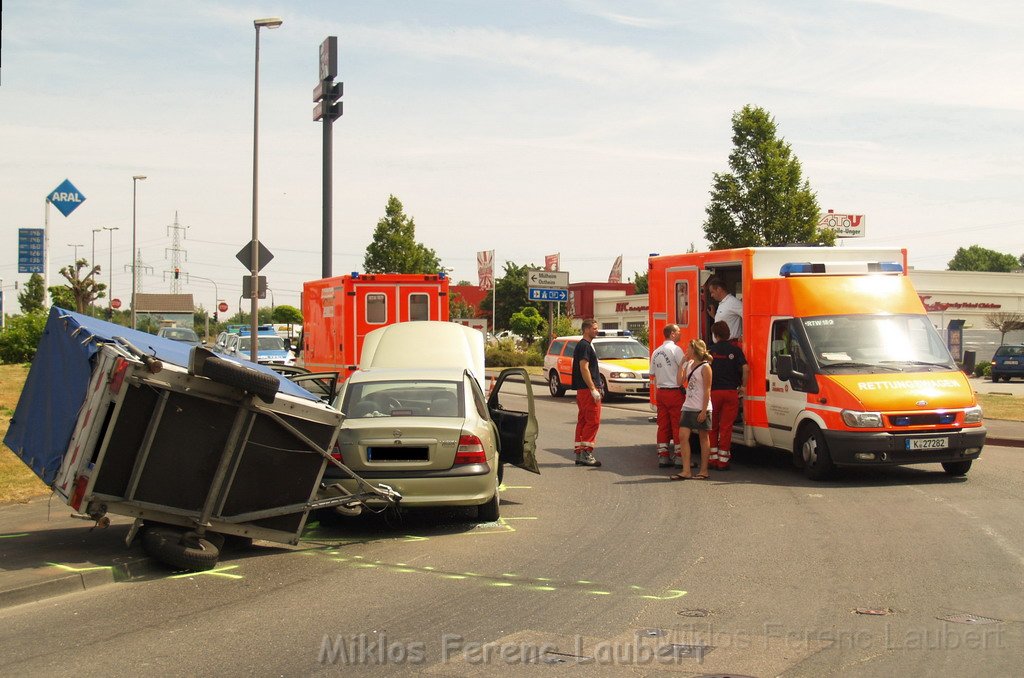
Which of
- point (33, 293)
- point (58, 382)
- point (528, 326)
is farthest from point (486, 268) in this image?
point (33, 293)

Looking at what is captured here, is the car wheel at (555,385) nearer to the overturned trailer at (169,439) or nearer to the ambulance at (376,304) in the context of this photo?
the ambulance at (376,304)

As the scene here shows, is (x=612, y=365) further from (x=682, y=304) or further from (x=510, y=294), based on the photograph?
(x=510, y=294)

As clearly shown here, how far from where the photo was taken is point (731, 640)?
5.91 metres

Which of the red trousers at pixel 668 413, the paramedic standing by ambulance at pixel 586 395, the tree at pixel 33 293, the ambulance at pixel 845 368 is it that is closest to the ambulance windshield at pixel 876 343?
the ambulance at pixel 845 368

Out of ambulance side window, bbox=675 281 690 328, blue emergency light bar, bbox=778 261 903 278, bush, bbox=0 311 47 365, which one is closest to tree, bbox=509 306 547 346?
bush, bbox=0 311 47 365

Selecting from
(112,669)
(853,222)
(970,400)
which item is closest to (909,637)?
(112,669)

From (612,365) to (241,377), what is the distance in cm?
1940

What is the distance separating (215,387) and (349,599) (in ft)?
5.97

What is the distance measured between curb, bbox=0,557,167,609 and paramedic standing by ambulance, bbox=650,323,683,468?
291 inches

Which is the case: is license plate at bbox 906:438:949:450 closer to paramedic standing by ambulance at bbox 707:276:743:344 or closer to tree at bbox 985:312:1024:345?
paramedic standing by ambulance at bbox 707:276:743:344

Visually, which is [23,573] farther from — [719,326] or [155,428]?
[719,326]

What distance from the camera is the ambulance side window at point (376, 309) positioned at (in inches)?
816

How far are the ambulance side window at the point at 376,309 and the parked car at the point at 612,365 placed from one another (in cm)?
541

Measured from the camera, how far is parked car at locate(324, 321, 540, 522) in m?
9.23
